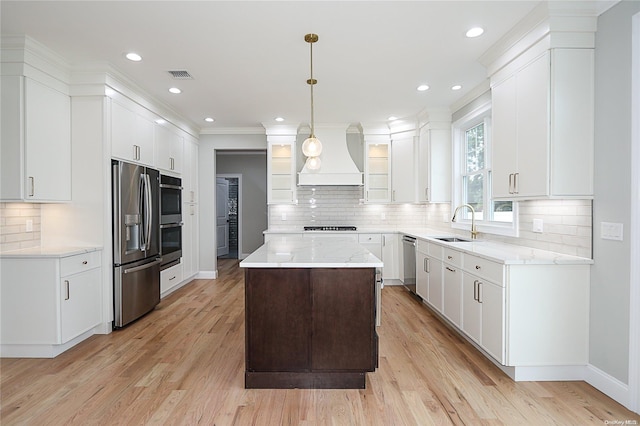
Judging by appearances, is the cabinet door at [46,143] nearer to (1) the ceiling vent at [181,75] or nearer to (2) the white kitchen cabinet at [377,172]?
(1) the ceiling vent at [181,75]

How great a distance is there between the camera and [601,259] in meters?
2.40

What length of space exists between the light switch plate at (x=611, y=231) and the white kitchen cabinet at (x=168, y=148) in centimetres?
461

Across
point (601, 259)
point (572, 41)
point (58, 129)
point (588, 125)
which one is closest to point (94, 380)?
point (58, 129)

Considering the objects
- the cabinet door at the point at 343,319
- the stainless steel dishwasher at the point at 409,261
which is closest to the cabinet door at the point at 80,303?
the cabinet door at the point at 343,319

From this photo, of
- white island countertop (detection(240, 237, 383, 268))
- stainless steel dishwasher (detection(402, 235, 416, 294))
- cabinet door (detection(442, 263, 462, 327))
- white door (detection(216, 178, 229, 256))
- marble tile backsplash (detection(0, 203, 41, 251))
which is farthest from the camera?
white door (detection(216, 178, 229, 256))

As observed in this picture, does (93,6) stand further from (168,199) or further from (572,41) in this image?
(572,41)

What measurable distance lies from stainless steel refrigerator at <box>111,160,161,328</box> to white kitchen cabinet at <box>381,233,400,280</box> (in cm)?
328

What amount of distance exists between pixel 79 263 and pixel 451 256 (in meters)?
3.51

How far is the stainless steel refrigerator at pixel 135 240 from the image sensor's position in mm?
3629

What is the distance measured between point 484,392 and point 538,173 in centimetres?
162

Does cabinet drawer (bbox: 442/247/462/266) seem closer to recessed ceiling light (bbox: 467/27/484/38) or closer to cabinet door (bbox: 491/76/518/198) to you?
cabinet door (bbox: 491/76/518/198)

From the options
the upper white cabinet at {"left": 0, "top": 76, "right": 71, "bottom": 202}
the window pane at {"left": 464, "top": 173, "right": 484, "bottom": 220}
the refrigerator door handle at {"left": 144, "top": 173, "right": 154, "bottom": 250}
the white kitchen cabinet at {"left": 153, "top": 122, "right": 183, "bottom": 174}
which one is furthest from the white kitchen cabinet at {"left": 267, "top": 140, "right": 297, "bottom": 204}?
the upper white cabinet at {"left": 0, "top": 76, "right": 71, "bottom": 202}

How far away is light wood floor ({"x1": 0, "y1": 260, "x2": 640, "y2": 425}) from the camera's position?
6.91 ft

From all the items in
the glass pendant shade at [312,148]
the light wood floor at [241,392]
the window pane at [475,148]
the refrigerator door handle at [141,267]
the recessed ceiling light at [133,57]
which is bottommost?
the light wood floor at [241,392]
